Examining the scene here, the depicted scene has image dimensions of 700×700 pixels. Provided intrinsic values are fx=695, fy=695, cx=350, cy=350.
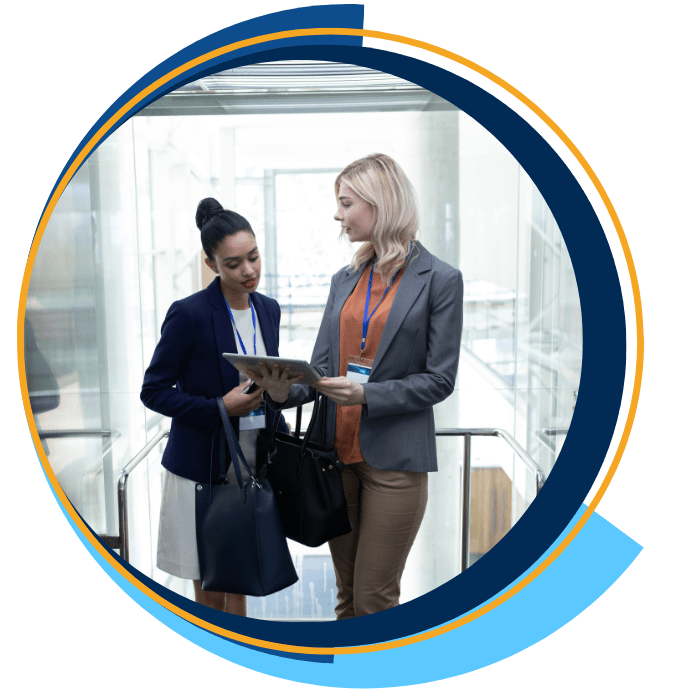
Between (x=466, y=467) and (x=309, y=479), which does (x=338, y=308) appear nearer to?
(x=309, y=479)

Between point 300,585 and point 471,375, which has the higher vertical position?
point 471,375

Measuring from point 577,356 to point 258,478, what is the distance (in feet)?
7.87

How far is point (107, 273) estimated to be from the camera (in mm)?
3895

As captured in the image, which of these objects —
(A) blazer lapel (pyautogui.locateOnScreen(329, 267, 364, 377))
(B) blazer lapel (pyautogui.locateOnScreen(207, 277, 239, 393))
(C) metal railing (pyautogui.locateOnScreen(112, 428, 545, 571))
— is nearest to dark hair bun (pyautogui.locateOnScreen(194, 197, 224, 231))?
(B) blazer lapel (pyautogui.locateOnScreen(207, 277, 239, 393))

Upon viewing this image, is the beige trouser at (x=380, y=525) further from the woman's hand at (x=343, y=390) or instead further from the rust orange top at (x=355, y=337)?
the woman's hand at (x=343, y=390)

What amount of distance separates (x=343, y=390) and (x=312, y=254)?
7.67 feet

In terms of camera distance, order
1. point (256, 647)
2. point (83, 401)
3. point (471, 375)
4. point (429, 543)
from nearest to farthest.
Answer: point (256, 647)
point (83, 401)
point (471, 375)
point (429, 543)

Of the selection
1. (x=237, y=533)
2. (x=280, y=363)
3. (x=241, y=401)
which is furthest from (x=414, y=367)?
(x=237, y=533)

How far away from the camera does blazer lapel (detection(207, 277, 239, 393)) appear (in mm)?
2191

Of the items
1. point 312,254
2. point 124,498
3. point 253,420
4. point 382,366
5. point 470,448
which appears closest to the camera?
point 382,366

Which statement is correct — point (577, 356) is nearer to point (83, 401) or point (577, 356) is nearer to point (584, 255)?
point (584, 255)

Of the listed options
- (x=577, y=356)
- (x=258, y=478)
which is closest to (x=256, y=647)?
(x=258, y=478)

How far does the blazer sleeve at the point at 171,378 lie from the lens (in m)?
2.15

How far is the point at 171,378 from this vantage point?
7.19 feet
